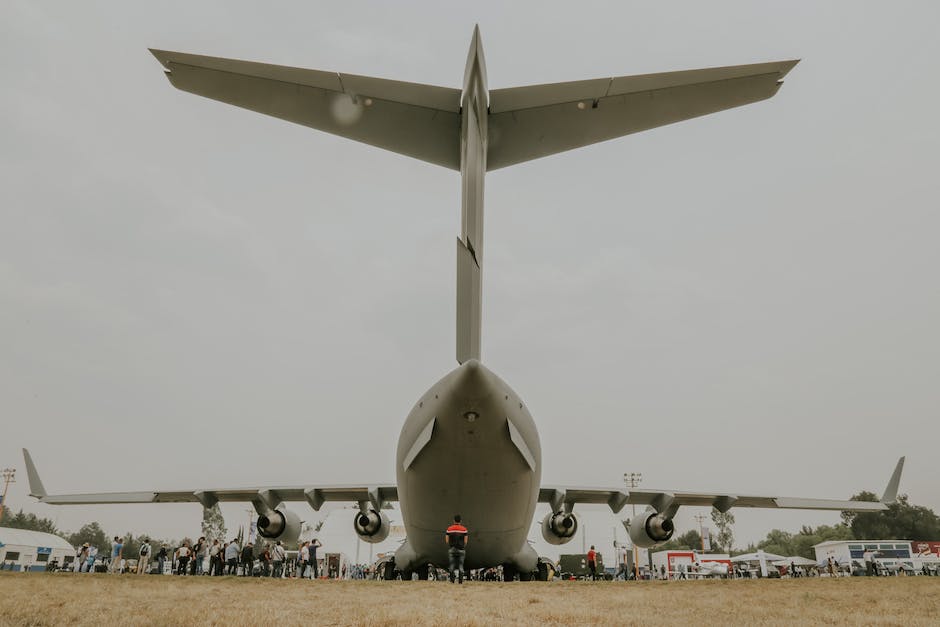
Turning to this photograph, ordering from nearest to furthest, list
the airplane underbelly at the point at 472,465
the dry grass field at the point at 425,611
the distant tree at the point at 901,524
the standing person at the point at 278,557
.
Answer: the dry grass field at the point at 425,611 < the airplane underbelly at the point at 472,465 < the standing person at the point at 278,557 < the distant tree at the point at 901,524

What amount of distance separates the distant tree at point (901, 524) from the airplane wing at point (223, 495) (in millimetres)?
59165

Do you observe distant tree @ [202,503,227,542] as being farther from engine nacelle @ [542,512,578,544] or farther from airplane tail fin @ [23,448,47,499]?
engine nacelle @ [542,512,578,544]

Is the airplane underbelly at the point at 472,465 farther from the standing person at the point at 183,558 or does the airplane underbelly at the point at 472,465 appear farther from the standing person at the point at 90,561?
the standing person at the point at 90,561

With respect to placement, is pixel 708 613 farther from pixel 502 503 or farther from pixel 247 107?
pixel 247 107

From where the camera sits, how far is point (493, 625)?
308 cm

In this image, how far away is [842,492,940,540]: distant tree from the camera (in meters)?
54.2

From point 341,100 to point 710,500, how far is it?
14.0 meters

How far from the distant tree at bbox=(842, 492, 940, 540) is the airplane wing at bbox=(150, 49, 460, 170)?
65.4m

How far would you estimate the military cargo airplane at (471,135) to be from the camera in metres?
5.12

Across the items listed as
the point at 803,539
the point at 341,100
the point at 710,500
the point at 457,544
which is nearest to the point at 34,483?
the point at 457,544

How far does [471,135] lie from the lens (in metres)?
5.52

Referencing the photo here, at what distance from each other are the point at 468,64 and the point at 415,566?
995 cm

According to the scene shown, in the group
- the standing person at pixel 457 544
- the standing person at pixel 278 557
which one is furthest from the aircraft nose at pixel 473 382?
the standing person at pixel 278 557

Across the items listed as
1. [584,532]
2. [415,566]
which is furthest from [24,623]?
[584,532]
